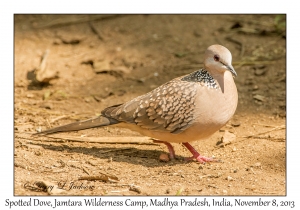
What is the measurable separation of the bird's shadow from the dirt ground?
0.04ft

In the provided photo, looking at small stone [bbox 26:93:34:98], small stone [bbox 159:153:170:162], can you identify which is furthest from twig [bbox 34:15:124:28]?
small stone [bbox 159:153:170:162]

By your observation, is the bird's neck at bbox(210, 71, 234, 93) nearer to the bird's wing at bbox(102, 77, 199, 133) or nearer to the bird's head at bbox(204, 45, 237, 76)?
the bird's head at bbox(204, 45, 237, 76)

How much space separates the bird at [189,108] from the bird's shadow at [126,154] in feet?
0.62

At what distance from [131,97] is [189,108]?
209 cm

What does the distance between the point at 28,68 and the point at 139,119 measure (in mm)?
3498

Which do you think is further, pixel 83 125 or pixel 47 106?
pixel 47 106

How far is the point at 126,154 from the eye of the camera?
5867 millimetres

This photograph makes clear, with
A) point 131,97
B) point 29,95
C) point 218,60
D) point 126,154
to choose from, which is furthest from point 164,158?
point 29,95

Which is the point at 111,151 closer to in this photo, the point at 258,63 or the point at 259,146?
the point at 259,146

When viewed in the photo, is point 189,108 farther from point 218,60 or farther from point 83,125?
point 83,125

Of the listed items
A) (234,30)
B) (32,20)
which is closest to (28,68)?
(32,20)

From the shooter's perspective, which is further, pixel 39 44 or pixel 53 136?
pixel 39 44

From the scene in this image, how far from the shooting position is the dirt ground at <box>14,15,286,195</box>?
5.09 m

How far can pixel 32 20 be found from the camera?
996cm
